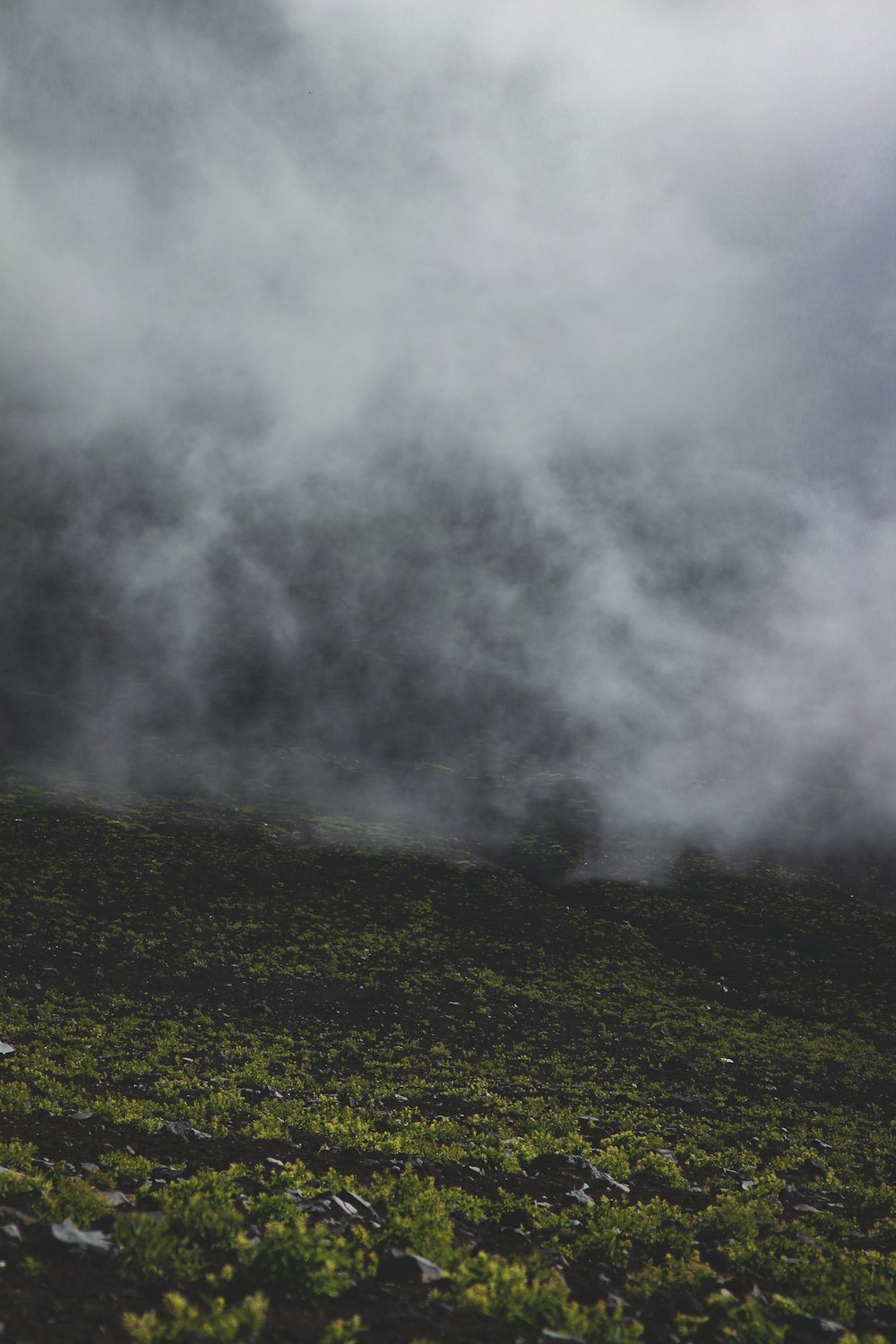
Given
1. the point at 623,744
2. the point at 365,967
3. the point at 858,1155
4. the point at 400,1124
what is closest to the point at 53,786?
the point at 365,967

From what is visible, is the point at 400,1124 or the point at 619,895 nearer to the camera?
the point at 400,1124

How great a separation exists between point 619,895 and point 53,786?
59557mm

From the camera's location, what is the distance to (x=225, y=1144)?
15.6 meters

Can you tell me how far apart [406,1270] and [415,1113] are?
459 inches

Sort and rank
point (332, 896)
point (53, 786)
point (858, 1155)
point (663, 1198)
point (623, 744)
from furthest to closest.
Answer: point (623, 744) → point (53, 786) → point (332, 896) → point (858, 1155) → point (663, 1198)

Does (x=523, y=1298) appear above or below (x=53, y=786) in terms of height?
below

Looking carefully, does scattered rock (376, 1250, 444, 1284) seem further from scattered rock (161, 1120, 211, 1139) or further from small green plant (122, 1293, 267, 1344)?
scattered rock (161, 1120, 211, 1139)

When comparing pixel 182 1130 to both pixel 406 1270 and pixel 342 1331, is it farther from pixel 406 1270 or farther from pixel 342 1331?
pixel 342 1331

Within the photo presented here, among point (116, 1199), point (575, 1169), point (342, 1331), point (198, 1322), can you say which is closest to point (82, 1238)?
point (116, 1199)

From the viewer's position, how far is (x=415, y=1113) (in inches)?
822

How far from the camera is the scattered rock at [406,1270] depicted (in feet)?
32.7

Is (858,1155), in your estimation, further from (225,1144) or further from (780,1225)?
(225,1144)

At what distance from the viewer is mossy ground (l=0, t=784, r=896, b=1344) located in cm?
942

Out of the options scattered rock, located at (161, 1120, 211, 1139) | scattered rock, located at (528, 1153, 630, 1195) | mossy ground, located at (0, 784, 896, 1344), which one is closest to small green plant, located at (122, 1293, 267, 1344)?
mossy ground, located at (0, 784, 896, 1344)
